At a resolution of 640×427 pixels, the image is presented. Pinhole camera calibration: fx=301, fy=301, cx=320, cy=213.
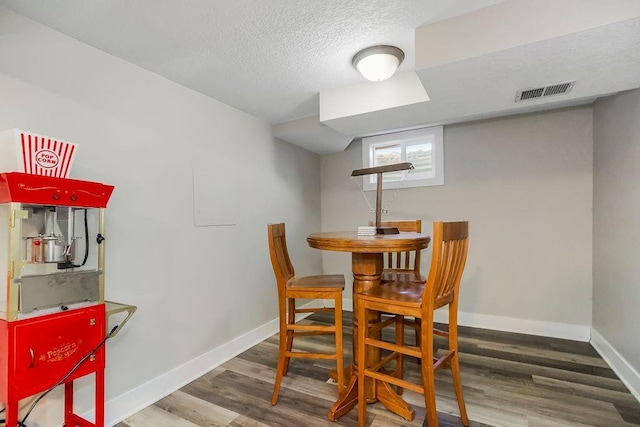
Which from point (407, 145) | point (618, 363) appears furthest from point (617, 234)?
point (407, 145)

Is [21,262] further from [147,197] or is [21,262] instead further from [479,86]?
[479,86]

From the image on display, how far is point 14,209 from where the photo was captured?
1.18 meters

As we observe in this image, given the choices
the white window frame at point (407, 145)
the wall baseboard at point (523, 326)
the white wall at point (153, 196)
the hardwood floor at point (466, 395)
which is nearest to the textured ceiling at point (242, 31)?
the white wall at point (153, 196)

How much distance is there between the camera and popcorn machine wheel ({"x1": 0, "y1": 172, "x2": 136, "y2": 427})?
3.85 ft

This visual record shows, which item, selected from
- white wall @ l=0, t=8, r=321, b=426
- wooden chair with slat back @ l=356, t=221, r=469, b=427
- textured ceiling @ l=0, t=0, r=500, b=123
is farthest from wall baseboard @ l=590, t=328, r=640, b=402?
white wall @ l=0, t=8, r=321, b=426

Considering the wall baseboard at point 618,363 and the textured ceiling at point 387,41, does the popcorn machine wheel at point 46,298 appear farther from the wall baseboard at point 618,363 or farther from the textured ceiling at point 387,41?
the wall baseboard at point 618,363

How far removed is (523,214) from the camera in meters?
3.00

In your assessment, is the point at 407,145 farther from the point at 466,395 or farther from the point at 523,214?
the point at 466,395

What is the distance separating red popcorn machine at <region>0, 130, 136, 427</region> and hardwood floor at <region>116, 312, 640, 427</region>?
0.64 metres

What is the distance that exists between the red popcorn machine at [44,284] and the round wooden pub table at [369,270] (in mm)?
1163

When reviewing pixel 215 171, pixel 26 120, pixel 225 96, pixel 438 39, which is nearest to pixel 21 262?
pixel 26 120

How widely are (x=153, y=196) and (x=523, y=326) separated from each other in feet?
11.6

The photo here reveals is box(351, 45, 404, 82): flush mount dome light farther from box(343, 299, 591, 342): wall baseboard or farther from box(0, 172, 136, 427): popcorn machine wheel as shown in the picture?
box(343, 299, 591, 342): wall baseboard

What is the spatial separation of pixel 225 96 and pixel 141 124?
751 millimetres
